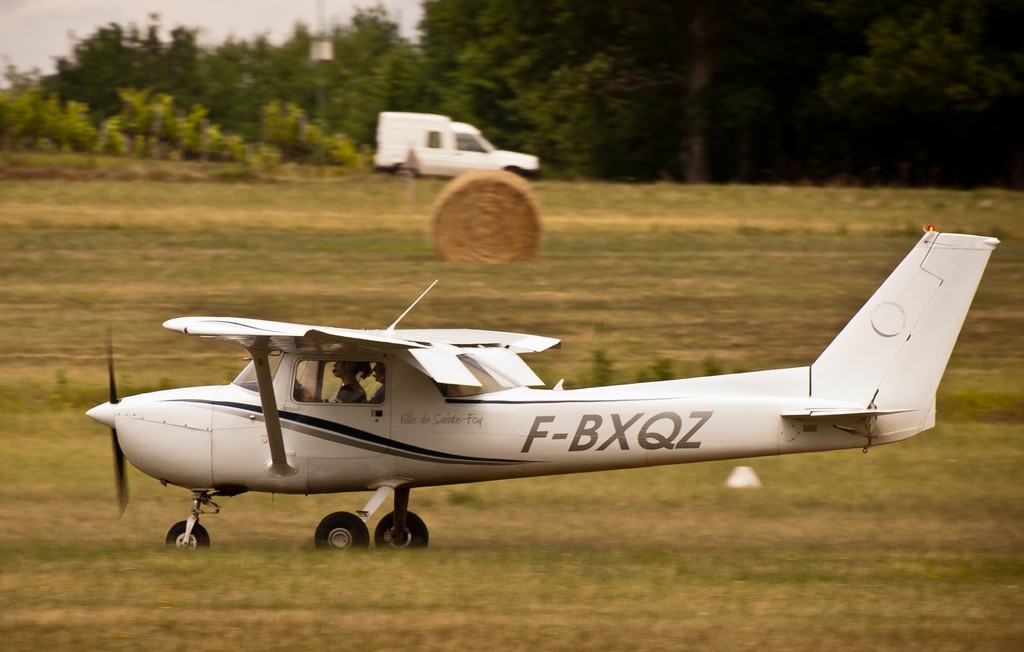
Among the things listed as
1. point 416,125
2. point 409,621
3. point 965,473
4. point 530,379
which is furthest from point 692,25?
point 409,621

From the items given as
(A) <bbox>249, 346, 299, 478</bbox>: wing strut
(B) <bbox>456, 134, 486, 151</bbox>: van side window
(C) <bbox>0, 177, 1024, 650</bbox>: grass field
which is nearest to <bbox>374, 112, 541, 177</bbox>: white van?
(B) <bbox>456, 134, 486, 151</bbox>: van side window

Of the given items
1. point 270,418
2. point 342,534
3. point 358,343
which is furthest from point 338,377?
point 342,534

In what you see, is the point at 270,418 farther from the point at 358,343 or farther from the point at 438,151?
the point at 438,151

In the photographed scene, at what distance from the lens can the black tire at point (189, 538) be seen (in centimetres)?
1060

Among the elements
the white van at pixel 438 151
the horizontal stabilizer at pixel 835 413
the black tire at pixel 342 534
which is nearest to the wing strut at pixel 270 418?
the black tire at pixel 342 534

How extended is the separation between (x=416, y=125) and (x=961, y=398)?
23866 mm

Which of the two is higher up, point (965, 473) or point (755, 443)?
point (755, 443)

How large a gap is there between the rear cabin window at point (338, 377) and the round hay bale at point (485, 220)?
521 inches

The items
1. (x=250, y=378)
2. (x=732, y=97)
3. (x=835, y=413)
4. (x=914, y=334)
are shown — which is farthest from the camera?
(x=732, y=97)

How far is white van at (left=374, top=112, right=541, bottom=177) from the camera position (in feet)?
123

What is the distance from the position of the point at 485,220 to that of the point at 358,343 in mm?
14227

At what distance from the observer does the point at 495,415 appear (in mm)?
10594

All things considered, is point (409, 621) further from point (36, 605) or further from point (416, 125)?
point (416, 125)

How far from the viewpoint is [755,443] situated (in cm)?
1038
